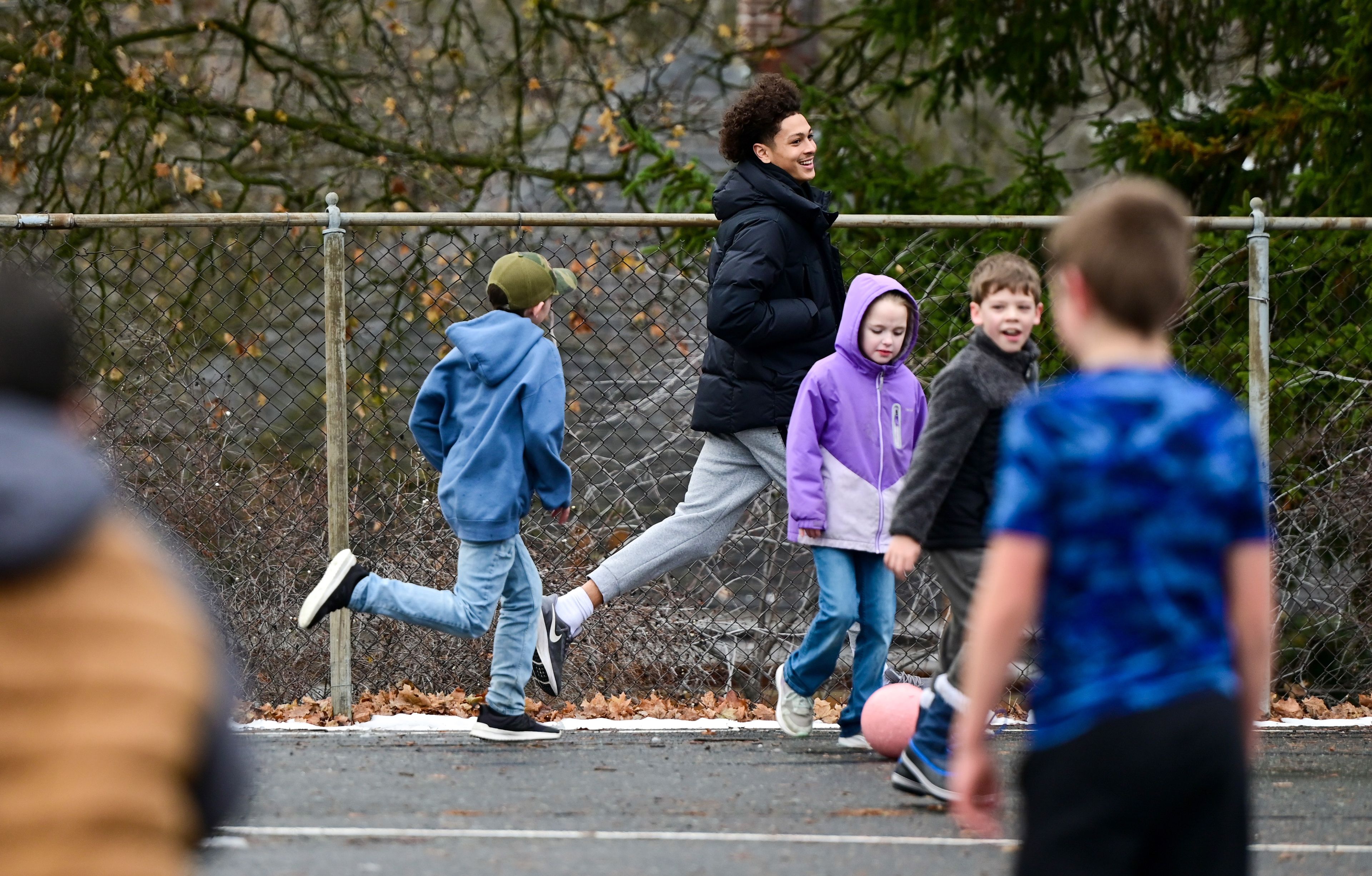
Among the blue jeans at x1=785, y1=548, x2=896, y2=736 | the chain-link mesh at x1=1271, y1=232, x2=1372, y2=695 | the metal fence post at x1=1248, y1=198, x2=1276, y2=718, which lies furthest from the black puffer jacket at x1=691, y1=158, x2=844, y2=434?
the chain-link mesh at x1=1271, y1=232, x2=1372, y2=695

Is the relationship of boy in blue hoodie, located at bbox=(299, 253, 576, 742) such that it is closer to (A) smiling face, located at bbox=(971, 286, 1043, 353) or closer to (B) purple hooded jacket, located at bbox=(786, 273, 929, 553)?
(B) purple hooded jacket, located at bbox=(786, 273, 929, 553)

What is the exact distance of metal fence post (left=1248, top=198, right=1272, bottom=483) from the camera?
254 inches

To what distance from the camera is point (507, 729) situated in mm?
5762

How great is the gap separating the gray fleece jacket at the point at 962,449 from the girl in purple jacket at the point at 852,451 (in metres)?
0.71

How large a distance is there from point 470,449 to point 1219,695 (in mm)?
3477

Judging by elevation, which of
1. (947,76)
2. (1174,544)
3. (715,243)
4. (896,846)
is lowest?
(896,846)

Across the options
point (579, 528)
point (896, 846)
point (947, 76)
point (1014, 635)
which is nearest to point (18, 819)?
point (1014, 635)

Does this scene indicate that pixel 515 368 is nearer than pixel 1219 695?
Result: No

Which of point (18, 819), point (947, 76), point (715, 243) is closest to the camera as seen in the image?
point (18, 819)

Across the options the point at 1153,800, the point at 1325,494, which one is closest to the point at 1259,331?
the point at 1325,494

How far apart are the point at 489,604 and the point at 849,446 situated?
1.39 meters

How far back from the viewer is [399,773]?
5195 mm

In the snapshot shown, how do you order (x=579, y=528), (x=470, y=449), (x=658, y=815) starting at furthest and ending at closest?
(x=579, y=528) < (x=470, y=449) < (x=658, y=815)

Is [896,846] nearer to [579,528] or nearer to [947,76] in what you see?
[579,528]
